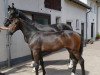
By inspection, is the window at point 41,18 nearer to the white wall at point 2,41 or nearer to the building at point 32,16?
the building at point 32,16

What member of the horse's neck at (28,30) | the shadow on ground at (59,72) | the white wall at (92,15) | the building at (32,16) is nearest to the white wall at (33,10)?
the building at (32,16)

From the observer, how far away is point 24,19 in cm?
742

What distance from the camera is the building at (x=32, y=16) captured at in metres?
10.5

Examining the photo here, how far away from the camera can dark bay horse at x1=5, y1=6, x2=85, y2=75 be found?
718 cm

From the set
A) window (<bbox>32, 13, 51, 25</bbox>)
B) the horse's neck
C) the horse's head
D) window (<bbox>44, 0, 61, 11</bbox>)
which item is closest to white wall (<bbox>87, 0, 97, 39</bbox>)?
window (<bbox>44, 0, 61, 11</bbox>)

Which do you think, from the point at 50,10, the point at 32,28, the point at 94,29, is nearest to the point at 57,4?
the point at 50,10

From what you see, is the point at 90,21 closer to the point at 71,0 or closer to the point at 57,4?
the point at 71,0

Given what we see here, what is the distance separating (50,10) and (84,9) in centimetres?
1029

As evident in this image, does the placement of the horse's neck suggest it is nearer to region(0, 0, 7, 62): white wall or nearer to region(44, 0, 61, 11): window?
region(0, 0, 7, 62): white wall

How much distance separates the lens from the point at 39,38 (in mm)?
7242

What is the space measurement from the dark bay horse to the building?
124 inches

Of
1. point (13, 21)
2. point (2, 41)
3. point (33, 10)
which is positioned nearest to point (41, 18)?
point (33, 10)

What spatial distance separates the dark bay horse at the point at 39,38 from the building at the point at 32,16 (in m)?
3.15

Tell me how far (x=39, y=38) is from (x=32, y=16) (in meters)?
5.76
